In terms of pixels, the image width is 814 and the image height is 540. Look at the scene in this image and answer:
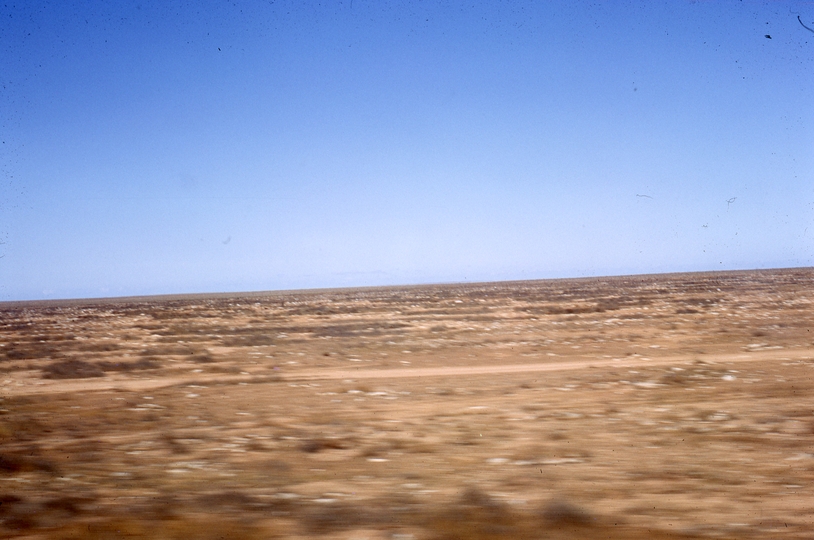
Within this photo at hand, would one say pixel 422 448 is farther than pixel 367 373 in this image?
No

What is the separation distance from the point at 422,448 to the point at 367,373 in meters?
6.08

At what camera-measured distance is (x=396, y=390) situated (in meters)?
10.0

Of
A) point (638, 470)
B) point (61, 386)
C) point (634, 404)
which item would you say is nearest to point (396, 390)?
point (634, 404)

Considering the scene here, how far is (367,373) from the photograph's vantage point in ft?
40.2

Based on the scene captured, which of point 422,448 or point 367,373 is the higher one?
point 422,448

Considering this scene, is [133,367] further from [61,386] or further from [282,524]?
[282,524]

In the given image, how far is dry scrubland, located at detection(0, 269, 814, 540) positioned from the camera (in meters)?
4.35

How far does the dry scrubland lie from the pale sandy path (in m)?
0.11

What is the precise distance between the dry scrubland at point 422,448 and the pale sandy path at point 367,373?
105mm

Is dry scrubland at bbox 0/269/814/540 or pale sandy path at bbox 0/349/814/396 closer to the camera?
dry scrubland at bbox 0/269/814/540

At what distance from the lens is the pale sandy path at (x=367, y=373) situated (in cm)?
1155

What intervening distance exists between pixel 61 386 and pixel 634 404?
477 inches

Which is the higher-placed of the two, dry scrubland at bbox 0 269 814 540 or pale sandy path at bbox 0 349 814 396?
dry scrubland at bbox 0 269 814 540

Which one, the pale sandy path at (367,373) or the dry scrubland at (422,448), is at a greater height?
the dry scrubland at (422,448)
